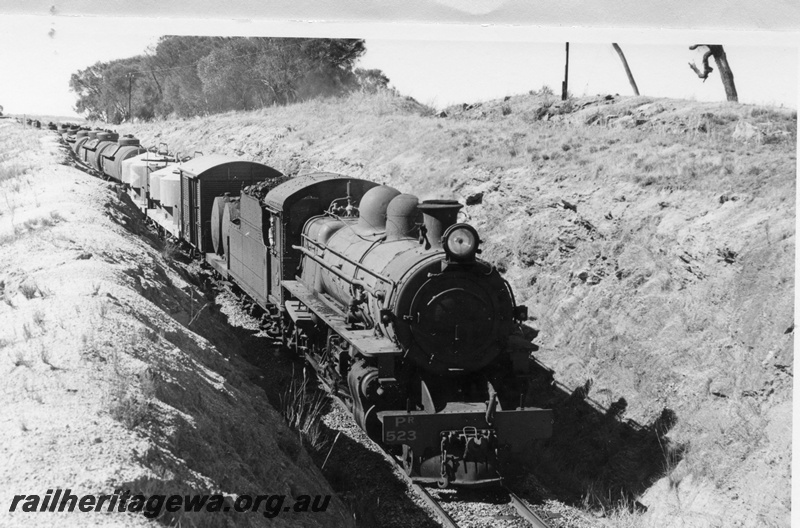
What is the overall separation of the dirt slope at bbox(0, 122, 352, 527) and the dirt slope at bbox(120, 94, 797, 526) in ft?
16.3

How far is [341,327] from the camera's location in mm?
10367

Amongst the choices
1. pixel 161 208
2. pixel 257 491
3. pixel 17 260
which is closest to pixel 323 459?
pixel 257 491

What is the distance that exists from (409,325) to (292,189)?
498 centimetres

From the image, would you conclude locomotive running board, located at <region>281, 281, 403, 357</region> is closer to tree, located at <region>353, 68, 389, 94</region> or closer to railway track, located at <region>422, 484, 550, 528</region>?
railway track, located at <region>422, 484, 550, 528</region>

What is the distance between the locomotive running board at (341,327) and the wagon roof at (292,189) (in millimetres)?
1462

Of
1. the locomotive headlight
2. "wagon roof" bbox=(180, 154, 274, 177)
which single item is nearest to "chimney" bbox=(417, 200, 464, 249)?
the locomotive headlight

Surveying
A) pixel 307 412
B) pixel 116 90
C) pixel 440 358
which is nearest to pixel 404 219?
pixel 440 358

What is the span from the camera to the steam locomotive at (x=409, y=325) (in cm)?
878

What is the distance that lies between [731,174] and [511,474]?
23.1 feet

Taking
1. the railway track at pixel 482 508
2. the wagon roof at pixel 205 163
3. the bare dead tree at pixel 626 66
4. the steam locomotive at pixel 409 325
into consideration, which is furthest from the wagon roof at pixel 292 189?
the railway track at pixel 482 508

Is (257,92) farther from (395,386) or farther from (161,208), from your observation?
(161,208)

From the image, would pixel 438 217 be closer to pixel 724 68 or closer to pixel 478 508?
pixel 478 508

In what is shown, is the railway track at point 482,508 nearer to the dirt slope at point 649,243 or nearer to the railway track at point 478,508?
the railway track at point 478,508

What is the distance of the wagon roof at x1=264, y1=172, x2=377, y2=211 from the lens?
1291 cm
